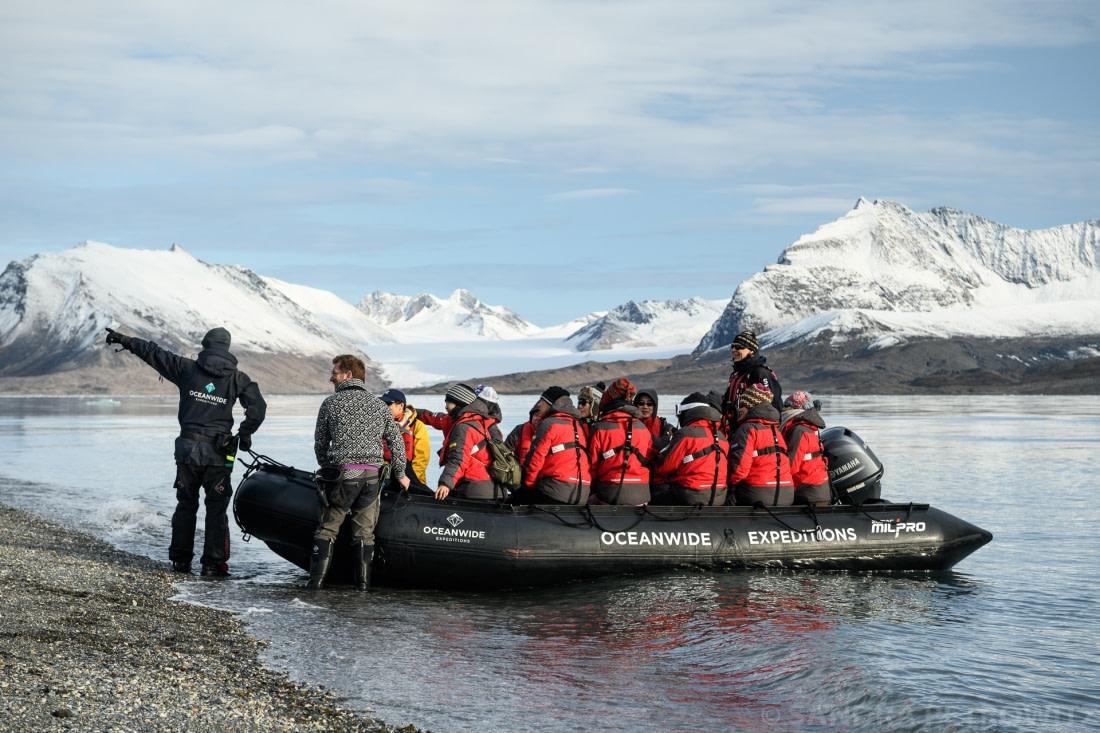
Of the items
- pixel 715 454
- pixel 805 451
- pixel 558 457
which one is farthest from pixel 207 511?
pixel 805 451

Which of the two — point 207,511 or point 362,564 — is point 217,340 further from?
point 362,564

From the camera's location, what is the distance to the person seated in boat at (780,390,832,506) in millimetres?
12859

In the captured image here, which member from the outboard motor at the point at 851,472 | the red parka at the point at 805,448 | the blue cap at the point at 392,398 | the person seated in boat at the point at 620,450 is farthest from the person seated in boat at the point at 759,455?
the blue cap at the point at 392,398

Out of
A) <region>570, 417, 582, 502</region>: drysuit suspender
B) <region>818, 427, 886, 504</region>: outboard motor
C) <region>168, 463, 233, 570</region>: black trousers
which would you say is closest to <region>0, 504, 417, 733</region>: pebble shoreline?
<region>168, 463, 233, 570</region>: black trousers

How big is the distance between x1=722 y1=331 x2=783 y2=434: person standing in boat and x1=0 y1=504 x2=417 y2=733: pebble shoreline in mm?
5729

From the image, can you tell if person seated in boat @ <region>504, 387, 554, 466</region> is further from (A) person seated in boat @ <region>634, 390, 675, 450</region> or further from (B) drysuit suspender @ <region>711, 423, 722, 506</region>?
(B) drysuit suspender @ <region>711, 423, 722, 506</region>

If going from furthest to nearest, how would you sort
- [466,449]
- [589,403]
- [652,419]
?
[589,403]
[652,419]
[466,449]

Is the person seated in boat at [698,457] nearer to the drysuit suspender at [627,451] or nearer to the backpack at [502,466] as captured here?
the drysuit suspender at [627,451]

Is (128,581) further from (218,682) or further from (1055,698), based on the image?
(1055,698)

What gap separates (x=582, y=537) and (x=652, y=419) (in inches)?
70.6

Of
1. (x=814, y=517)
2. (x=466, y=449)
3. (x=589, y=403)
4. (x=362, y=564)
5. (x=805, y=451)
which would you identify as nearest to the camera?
(x=362, y=564)

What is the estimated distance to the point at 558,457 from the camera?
39.1 ft

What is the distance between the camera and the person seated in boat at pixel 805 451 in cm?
1286

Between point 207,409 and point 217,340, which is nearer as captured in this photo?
point 207,409
